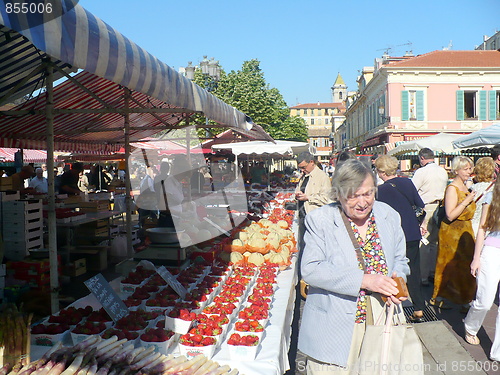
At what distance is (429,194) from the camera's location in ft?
21.6

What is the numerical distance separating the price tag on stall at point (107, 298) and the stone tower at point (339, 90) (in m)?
138

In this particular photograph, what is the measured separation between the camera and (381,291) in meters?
2.13

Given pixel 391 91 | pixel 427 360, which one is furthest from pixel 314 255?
pixel 391 91

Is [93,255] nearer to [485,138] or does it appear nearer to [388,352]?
[388,352]

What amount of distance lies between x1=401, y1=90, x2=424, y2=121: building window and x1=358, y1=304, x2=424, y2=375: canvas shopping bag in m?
32.5

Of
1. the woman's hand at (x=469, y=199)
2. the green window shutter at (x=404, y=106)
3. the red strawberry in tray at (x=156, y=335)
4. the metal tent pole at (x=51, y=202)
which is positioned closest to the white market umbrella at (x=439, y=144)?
the woman's hand at (x=469, y=199)

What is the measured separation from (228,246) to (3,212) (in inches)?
109

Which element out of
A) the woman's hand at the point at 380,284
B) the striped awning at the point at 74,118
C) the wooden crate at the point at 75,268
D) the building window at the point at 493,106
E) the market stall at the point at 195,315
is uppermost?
the building window at the point at 493,106

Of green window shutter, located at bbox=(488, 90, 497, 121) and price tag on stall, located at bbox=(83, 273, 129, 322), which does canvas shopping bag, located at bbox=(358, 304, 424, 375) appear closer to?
price tag on stall, located at bbox=(83, 273, 129, 322)

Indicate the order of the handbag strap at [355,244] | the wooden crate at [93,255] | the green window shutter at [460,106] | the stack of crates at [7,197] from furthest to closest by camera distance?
the green window shutter at [460,106] < the wooden crate at [93,255] < the stack of crates at [7,197] < the handbag strap at [355,244]

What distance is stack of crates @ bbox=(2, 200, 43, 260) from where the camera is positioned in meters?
5.45

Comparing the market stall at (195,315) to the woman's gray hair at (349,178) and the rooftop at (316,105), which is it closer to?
the woman's gray hair at (349,178)

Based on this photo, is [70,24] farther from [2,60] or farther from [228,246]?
[228,246]

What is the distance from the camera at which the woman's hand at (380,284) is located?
84.0 inches
